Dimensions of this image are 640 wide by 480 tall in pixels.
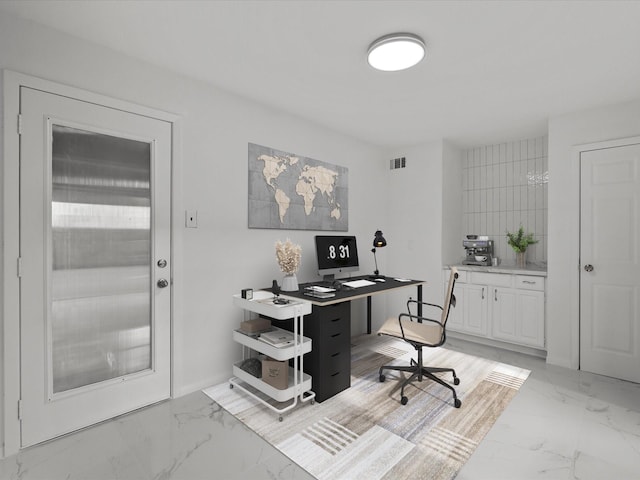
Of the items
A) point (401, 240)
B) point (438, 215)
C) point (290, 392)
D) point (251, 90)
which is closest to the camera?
point (290, 392)

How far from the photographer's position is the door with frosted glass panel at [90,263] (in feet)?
6.41

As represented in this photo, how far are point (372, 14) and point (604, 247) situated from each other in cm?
300

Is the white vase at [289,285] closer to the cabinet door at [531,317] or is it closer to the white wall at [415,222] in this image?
the white wall at [415,222]

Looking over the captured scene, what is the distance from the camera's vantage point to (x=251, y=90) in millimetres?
2812

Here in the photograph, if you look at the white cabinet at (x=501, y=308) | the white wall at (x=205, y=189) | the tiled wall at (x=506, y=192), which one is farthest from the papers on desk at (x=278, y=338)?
the tiled wall at (x=506, y=192)

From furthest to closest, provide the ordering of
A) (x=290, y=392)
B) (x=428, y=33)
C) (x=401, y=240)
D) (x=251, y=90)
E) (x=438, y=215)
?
1. (x=401, y=240)
2. (x=438, y=215)
3. (x=251, y=90)
4. (x=290, y=392)
5. (x=428, y=33)

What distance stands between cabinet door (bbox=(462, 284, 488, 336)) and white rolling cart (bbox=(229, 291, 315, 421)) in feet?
7.79

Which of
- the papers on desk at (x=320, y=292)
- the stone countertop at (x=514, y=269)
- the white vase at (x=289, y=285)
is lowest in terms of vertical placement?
the papers on desk at (x=320, y=292)

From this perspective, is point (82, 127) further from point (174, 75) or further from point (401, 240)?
point (401, 240)

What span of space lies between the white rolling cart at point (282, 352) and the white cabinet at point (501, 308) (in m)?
2.39

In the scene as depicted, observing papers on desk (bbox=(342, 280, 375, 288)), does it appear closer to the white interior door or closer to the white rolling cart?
the white rolling cart

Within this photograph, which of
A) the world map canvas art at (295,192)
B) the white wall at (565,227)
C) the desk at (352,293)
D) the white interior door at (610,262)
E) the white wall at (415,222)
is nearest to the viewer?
the desk at (352,293)

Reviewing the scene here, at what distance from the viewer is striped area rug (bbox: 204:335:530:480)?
1836mm

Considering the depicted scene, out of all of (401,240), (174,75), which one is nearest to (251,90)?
(174,75)
